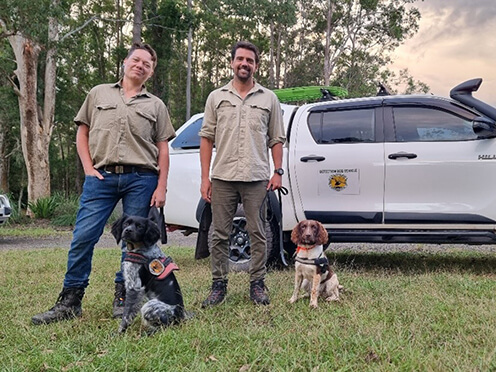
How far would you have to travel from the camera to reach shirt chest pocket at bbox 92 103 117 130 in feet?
11.8

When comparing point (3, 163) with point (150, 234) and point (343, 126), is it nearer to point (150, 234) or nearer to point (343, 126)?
point (343, 126)

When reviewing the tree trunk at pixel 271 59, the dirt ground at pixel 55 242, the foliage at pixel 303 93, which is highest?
the tree trunk at pixel 271 59

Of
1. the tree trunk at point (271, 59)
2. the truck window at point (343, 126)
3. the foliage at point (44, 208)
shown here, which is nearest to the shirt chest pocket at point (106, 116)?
the truck window at point (343, 126)

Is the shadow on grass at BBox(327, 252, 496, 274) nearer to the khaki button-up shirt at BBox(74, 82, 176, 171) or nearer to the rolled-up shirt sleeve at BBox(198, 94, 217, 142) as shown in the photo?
the rolled-up shirt sleeve at BBox(198, 94, 217, 142)

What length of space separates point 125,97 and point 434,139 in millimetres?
3224

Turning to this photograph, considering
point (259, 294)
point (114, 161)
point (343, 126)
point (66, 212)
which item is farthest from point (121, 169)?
point (66, 212)

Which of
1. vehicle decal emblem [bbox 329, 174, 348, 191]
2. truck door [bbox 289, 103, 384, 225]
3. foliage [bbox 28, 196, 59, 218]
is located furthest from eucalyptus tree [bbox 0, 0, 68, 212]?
vehicle decal emblem [bbox 329, 174, 348, 191]

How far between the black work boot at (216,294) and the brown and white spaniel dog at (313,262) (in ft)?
1.86

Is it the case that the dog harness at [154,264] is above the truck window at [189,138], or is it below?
below

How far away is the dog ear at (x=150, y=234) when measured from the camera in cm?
328

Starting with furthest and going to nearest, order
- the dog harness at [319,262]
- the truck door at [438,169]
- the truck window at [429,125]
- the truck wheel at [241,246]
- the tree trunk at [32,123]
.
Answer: the tree trunk at [32,123] → the truck wheel at [241,246] → the truck window at [429,125] → the truck door at [438,169] → the dog harness at [319,262]

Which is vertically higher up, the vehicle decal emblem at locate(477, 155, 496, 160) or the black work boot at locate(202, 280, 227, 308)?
the vehicle decal emblem at locate(477, 155, 496, 160)

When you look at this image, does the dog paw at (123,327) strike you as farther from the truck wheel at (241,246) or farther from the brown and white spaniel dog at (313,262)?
the truck wheel at (241,246)

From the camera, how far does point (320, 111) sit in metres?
5.62
